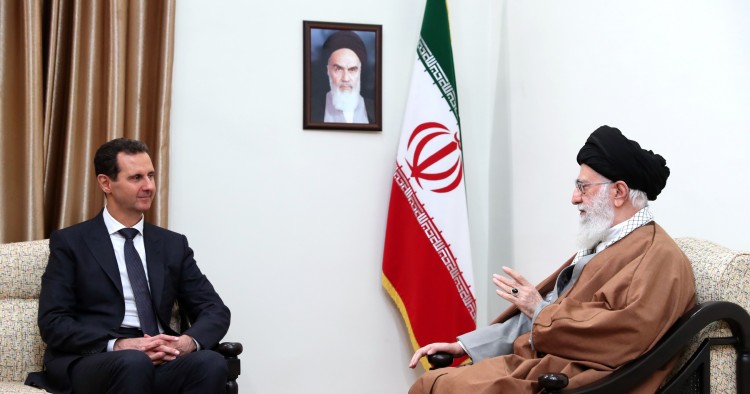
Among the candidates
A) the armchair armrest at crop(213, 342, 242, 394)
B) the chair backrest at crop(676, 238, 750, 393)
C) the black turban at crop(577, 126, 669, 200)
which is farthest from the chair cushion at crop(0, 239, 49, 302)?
the chair backrest at crop(676, 238, 750, 393)

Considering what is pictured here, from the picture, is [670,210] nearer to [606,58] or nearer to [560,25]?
[606,58]

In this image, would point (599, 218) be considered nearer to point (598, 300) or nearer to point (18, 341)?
point (598, 300)

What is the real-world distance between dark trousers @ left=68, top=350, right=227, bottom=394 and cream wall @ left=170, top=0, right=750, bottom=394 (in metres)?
1.12

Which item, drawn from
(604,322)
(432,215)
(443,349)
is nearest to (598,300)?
(604,322)

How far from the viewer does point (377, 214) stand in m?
4.46

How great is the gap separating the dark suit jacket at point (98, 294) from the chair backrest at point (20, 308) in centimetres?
10

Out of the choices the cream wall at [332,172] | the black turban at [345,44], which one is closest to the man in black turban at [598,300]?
the cream wall at [332,172]

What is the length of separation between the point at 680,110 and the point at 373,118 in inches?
70.5

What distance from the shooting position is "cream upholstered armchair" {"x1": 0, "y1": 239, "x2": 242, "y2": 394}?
3.19 metres

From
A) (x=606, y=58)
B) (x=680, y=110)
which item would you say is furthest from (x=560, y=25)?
(x=680, y=110)

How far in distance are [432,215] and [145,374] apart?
183 cm

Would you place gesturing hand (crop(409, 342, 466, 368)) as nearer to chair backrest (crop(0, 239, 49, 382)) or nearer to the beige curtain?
chair backrest (crop(0, 239, 49, 382))

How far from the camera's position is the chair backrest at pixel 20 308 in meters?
3.19

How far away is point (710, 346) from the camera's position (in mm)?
2451
